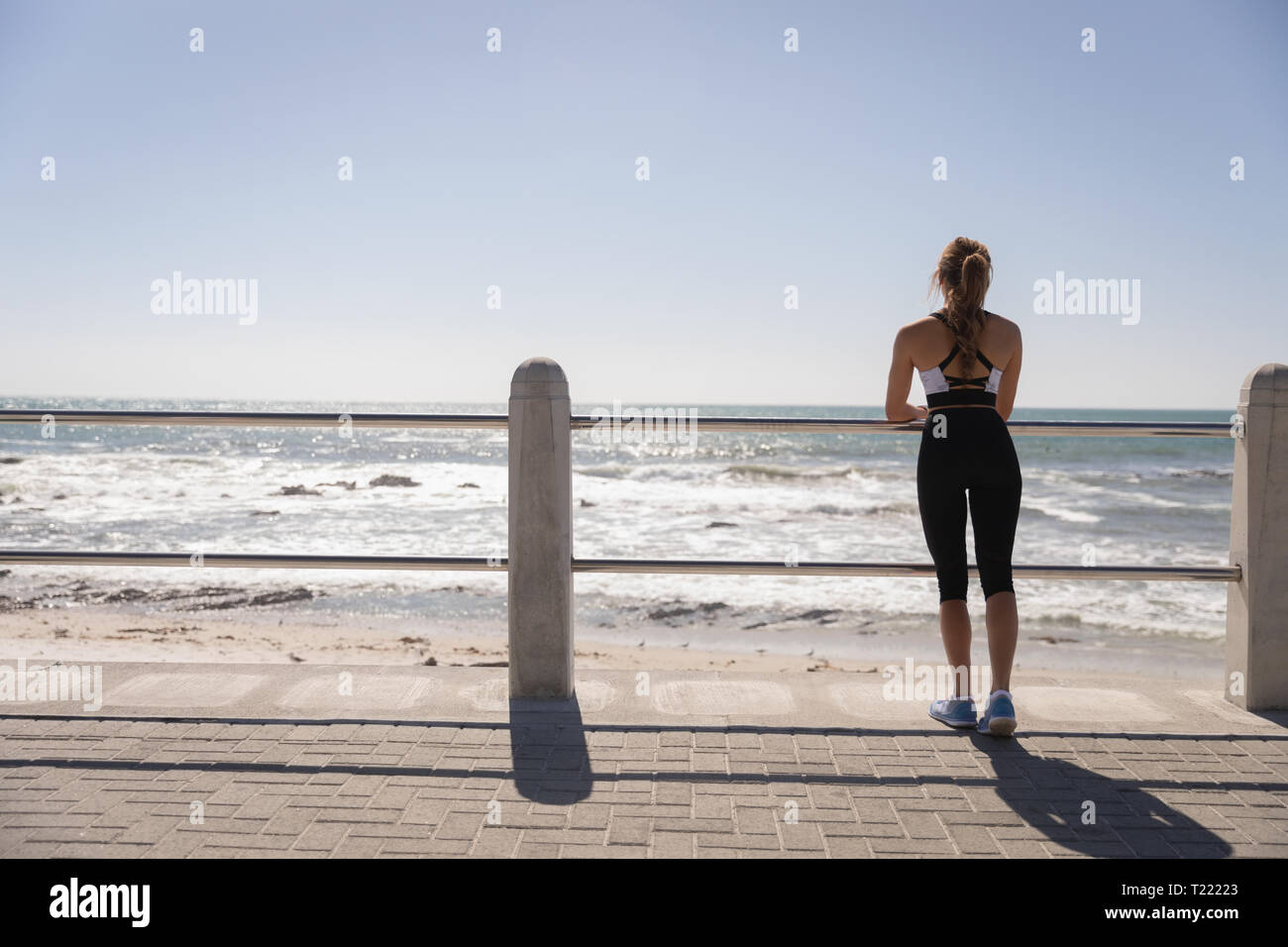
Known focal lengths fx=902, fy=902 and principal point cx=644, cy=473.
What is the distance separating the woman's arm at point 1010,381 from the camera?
11.8 ft

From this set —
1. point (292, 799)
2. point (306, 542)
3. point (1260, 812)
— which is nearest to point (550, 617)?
point (292, 799)

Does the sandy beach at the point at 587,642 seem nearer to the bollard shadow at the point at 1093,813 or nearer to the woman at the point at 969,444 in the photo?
the woman at the point at 969,444

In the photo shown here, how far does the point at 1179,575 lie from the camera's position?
149 inches

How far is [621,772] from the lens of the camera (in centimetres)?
309

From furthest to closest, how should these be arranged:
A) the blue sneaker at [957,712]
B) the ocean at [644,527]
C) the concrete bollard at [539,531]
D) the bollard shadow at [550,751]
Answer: the ocean at [644,527] → the concrete bollard at [539,531] → the blue sneaker at [957,712] → the bollard shadow at [550,751]

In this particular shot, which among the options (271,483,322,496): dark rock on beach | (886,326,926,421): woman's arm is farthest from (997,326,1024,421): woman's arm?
(271,483,322,496): dark rock on beach

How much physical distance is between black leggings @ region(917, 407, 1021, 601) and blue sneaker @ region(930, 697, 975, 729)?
0.44m

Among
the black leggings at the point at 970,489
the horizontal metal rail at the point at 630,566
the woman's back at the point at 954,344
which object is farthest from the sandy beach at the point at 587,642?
the woman's back at the point at 954,344

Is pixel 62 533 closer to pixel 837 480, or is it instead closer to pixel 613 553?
pixel 613 553

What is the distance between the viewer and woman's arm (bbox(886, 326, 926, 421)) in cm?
358

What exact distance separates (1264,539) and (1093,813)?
1798 mm

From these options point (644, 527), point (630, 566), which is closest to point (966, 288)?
point (630, 566)

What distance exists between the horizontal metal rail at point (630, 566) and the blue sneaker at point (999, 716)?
56cm

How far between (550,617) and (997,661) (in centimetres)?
183
